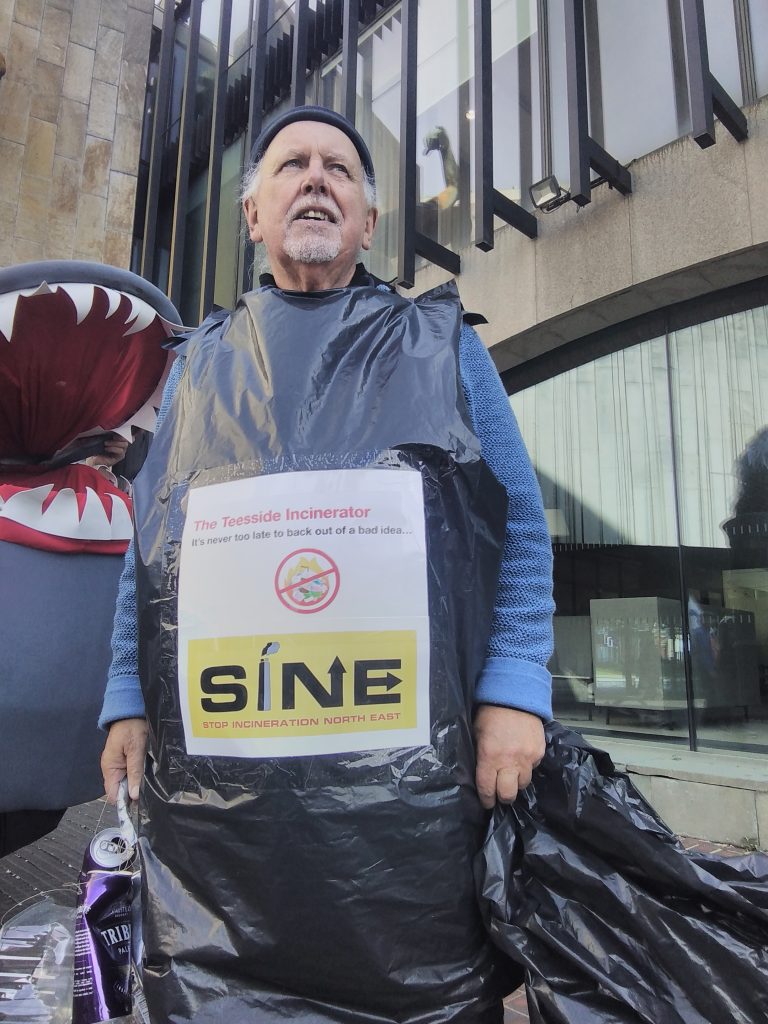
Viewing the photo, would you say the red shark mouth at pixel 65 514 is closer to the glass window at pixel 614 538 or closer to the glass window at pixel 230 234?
the glass window at pixel 614 538

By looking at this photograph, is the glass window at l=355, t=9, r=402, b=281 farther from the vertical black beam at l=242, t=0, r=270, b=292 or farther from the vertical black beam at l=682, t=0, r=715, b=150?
the vertical black beam at l=682, t=0, r=715, b=150

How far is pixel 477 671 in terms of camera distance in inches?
49.1

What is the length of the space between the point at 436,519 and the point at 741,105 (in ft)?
18.5

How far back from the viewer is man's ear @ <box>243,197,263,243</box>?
1.74 meters

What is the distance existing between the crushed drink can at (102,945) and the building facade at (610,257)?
5.12m

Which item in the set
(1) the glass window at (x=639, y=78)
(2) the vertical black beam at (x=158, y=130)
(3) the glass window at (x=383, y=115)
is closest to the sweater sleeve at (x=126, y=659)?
(1) the glass window at (x=639, y=78)

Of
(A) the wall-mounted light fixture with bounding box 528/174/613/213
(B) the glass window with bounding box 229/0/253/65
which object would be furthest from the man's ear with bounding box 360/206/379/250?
(B) the glass window with bounding box 229/0/253/65

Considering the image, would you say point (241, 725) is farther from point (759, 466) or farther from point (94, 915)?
point (759, 466)

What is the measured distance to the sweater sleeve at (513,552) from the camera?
127 centimetres

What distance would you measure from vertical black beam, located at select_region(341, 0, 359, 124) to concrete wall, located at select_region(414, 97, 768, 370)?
5.92 ft

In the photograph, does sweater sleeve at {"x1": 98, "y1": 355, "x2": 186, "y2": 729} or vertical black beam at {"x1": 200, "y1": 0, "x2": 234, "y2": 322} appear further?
vertical black beam at {"x1": 200, "y1": 0, "x2": 234, "y2": 322}

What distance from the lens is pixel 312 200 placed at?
1582 millimetres

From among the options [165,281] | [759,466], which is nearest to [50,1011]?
[759,466]

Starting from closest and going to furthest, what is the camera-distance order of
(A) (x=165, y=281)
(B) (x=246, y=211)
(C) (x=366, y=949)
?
(C) (x=366, y=949), (B) (x=246, y=211), (A) (x=165, y=281)
